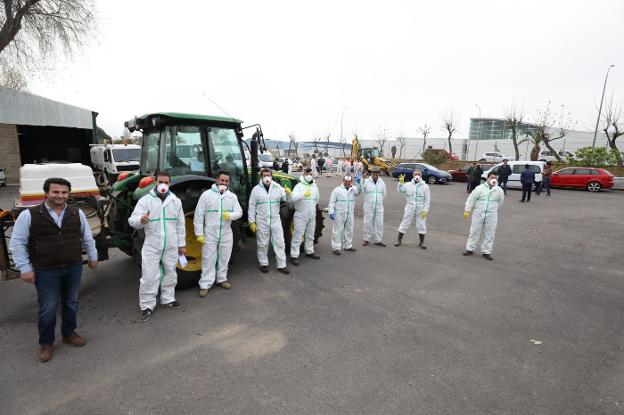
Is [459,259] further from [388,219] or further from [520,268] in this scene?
[388,219]

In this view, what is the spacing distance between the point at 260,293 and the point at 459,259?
394 centimetres

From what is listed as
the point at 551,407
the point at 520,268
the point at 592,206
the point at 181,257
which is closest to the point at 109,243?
the point at 181,257

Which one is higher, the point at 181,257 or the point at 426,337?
the point at 181,257

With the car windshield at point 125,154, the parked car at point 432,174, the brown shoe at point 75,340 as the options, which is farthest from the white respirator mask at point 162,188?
the parked car at point 432,174

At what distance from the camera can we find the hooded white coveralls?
458 centimetres

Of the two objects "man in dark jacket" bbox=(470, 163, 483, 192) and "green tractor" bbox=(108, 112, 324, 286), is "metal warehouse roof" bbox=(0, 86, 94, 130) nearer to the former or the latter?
"green tractor" bbox=(108, 112, 324, 286)

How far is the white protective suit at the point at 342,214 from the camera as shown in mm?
6832

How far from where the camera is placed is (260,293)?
4.75 meters

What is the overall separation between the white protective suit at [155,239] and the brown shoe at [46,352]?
0.91 meters

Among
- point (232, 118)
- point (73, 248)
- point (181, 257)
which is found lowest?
point (181, 257)

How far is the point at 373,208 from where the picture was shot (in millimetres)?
7430

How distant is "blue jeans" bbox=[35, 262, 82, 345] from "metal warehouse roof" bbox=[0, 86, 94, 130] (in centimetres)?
1991

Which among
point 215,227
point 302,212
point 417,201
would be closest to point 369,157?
point 417,201

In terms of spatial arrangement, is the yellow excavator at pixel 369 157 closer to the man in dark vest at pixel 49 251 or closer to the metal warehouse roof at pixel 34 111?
the metal warehouse roof at pixel 34 111
